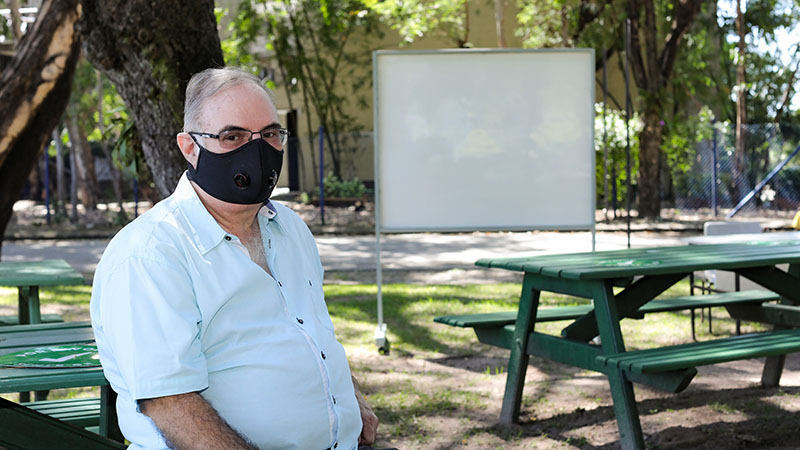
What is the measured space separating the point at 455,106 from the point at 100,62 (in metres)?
2.68

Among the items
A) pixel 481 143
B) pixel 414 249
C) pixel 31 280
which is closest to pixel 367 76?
pixel 414 249

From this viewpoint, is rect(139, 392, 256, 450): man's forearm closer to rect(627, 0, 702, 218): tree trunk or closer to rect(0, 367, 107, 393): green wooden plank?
rect(0, 367, 107, 393): green wooden plank

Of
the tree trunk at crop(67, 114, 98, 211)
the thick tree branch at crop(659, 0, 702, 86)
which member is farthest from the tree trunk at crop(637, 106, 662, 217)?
the tree trunk at crop(67, 114, 98, 211)

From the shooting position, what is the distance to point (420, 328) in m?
7.89

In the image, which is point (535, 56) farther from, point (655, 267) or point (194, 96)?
point (194, 96)

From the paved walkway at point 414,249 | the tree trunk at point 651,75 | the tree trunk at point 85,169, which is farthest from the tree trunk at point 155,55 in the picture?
the tree trunk at point 85,169

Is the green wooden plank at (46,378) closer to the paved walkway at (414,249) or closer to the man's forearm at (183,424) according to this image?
the man's forearm at (183,424)

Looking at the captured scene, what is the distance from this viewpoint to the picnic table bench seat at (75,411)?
139 inches

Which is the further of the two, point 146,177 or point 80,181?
point 80,181

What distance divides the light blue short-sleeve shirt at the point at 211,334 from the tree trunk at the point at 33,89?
5406mm

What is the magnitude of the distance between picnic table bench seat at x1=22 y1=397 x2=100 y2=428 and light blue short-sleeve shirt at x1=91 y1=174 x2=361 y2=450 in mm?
1071

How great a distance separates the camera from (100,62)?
542 cm

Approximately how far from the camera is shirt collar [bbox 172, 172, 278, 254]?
256cm

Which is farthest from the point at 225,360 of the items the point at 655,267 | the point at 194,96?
the point at 655,267
